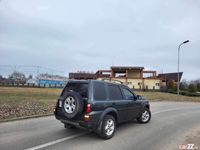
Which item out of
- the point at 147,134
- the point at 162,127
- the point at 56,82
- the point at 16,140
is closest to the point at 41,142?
the point at 16,140

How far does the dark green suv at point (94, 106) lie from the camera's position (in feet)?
18.9

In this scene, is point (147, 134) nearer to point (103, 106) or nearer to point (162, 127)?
point (162, 127)

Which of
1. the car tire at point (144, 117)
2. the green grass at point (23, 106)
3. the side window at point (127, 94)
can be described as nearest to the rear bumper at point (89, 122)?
the side window at point (127, 94)

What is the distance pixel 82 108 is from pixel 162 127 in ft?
12.9

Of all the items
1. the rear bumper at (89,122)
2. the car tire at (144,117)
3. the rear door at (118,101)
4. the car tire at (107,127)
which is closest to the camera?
the rear bumper at (89,122)

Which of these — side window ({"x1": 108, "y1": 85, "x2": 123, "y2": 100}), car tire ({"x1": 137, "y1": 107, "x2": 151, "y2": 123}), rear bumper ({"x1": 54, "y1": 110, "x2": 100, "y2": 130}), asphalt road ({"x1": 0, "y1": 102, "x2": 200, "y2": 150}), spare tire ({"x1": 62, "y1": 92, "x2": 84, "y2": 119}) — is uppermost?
side window ({"x1": 108, "y1": 85, "x2": 123, "y2": 100})

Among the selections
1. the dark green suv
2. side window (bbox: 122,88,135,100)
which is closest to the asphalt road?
the dark green suv

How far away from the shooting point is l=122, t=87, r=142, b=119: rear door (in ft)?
24.4

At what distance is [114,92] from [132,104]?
1.20 m

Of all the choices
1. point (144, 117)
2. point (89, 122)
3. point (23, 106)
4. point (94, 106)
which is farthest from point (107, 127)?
point (23, 106)

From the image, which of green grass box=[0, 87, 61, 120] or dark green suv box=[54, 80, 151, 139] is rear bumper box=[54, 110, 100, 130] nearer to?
dark green suv box=[54, 80, 151, 139]

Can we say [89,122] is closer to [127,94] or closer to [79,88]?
[79,88]

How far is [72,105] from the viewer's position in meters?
5.96

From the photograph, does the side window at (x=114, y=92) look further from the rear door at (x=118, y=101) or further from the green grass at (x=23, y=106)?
the green grass at (x=23, y=106)
